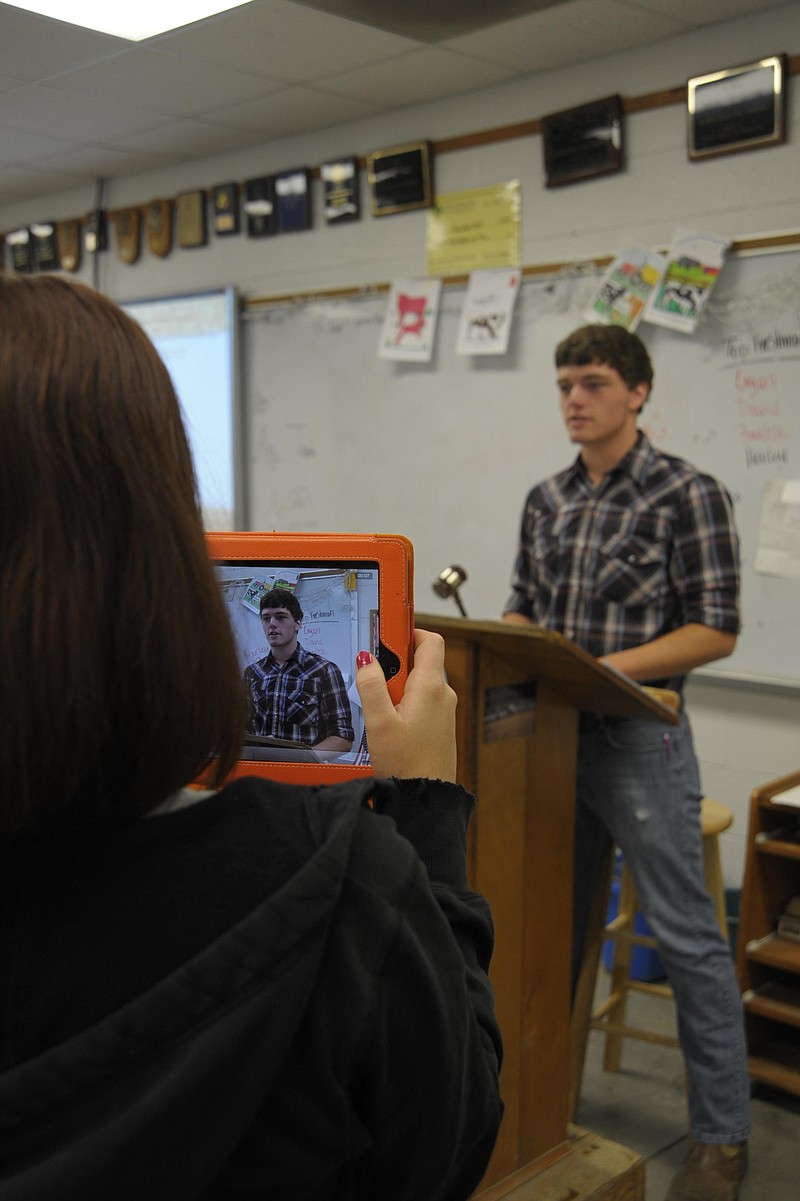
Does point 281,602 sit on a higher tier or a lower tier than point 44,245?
lower

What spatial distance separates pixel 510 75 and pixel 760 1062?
9.58 ft

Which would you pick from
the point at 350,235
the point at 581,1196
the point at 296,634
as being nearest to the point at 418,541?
the point at 350,235

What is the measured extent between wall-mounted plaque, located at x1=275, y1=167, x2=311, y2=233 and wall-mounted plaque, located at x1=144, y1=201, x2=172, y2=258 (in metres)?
0.70

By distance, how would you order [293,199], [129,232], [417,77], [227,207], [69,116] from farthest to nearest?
[129,232] < [227,207] < [293,199] < [69,116] < [417,77]

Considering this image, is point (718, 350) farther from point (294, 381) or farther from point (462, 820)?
point (462, 820)

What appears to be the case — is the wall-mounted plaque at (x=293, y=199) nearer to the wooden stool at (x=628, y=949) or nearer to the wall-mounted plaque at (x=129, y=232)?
the wall-mounted plaque at (x=129, y=232)

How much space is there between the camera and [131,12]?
3117 millimetres

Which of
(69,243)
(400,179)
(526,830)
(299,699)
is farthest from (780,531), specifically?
(69,243)

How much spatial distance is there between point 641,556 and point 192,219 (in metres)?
3.16

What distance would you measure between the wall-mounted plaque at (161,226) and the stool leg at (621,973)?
3408 mm

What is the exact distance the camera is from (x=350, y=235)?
4172 millimetres

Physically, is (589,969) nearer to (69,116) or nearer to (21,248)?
(69,116)

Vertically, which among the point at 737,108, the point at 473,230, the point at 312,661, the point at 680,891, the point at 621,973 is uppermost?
the point at 737,108

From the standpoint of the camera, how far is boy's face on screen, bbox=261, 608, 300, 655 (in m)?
1.06
